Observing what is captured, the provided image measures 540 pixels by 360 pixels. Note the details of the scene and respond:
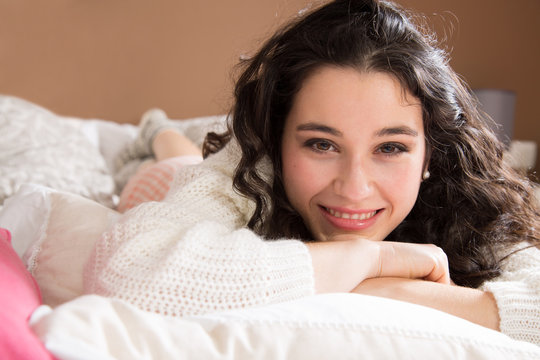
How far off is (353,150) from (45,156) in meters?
1.32

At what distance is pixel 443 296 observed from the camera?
87 cm

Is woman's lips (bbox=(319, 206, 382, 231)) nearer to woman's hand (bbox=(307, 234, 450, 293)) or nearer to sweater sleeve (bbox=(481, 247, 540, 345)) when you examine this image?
woman's hand (bbox=(307, 234, 450, 293))

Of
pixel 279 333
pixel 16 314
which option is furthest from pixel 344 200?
pixel 16 314

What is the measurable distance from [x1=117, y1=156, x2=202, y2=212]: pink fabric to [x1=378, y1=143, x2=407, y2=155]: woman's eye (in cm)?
79

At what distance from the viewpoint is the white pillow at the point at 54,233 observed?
2.75ft

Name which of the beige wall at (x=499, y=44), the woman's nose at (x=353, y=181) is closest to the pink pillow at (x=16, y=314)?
the woman's nose at (x=353, y=181)

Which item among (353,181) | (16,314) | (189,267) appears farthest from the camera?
(353,181)

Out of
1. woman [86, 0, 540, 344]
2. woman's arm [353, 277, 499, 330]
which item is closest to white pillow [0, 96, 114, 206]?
woman [86, 0, 540, 344]

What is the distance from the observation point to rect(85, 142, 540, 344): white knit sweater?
0.71 metres

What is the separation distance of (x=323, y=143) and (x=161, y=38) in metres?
2.30

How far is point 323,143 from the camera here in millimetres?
1034

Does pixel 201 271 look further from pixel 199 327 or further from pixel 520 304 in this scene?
pixel 520 304

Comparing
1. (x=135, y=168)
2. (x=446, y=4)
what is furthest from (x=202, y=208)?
(x=446, y=4)

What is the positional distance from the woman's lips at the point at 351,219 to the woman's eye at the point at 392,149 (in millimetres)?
136
